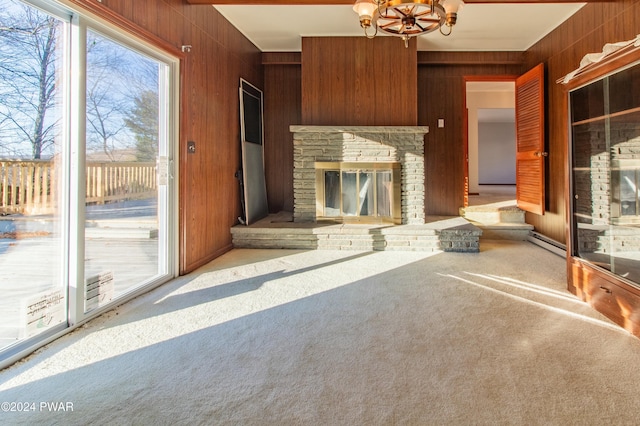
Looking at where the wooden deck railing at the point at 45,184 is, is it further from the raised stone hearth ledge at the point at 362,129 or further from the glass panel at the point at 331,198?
the glass panel at the point at 331,198

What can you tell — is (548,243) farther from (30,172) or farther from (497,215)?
(30,172)

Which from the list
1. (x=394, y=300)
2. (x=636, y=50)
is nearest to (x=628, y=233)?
(x=636, y=50)

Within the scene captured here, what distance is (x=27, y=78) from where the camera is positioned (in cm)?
190

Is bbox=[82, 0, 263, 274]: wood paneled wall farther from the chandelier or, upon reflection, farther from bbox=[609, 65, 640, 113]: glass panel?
bbox=[609, 65, 640, 113]: glass panel

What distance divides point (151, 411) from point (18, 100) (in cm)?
168

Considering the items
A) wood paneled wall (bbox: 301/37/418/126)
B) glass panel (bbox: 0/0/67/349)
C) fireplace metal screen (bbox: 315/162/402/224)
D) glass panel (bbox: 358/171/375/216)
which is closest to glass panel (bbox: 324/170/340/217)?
fireplace metal screen (bbox: 315/162/402/224)

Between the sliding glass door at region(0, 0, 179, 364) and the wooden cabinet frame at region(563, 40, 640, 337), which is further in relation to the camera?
the wooden cabinet frame at region(563, 40, 640, 337)

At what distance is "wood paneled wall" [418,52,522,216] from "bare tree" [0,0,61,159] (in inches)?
186

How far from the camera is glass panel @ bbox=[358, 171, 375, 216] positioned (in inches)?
185

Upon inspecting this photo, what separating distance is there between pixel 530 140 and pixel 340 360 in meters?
4.31

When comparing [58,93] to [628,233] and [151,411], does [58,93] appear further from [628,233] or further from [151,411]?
[628,233]

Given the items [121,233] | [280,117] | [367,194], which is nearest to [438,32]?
[367,194]

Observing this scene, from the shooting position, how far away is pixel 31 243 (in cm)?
201

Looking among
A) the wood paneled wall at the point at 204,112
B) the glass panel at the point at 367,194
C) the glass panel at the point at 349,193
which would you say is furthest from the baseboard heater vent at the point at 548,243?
the wood paneled wall at the point at 204,112
